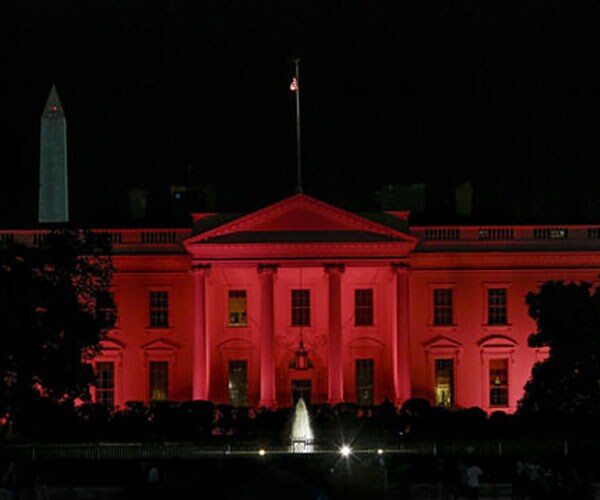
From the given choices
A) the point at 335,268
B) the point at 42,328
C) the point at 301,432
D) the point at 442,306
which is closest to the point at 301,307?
the point at 335,268

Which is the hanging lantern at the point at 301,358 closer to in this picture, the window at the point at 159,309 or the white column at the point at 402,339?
the white column at the point at 402,339

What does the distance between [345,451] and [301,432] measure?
32.2 ft

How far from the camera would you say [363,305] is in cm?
5675

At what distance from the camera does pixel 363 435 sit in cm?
3903

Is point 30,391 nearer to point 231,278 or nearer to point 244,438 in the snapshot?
point 244,438

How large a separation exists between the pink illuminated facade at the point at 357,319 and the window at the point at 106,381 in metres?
0.05

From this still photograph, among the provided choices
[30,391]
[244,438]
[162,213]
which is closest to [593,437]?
[244,438]

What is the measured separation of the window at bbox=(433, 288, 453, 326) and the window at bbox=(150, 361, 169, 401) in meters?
11.3

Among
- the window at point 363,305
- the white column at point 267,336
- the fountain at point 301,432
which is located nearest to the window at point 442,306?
the window at point 363,305

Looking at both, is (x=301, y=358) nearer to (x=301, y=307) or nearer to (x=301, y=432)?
(x=301, y=307)

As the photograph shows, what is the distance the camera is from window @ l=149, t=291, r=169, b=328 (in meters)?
56.8

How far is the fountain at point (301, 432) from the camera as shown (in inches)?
1428

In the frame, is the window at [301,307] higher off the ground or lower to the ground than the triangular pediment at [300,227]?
lower

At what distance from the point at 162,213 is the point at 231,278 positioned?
9754 mm
